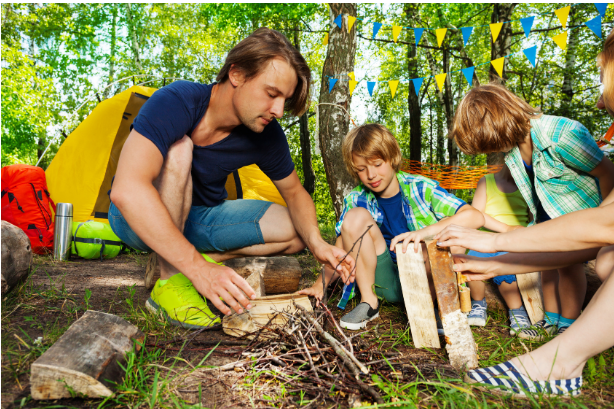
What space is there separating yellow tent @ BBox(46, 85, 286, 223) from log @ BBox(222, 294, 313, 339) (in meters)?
2.66

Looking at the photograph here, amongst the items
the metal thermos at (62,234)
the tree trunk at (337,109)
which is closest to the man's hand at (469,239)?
the tree trunk at (337,109)

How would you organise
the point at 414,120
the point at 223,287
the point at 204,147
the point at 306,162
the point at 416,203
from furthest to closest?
the point at 414,120 < the point at 306,162 < the point at 416,203 < the point at 204,147 < the point at 223,287

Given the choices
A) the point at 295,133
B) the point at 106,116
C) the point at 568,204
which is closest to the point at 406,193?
the point at 568,204

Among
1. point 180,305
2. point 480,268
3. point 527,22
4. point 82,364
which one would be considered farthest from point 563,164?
point 527,22

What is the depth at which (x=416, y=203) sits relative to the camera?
7.42 ft

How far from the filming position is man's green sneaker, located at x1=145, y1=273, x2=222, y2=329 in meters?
1.76

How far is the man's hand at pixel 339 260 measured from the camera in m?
1.81

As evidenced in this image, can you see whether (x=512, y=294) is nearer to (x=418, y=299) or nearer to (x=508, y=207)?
(x=508, y=207)

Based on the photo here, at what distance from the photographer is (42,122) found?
39.6ft

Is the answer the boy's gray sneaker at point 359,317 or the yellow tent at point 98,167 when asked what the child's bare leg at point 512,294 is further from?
the yellow tent at point 98,167

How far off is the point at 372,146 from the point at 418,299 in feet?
3.42

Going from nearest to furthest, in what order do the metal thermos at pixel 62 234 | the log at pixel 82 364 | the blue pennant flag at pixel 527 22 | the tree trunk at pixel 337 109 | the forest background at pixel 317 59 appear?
the log at pixel 82 364 → the metal thermos at pixel 62 234 → the tree trunk at pixel 337 109 → the blue pennant flag at pixel 527 22 → the forest background at pixel 317 59

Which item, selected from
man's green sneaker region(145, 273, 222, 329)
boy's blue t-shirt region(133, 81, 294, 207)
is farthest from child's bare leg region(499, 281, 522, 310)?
man's green sneaker region(145, 273, 222, 329)

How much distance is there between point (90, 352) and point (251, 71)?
1446mm
